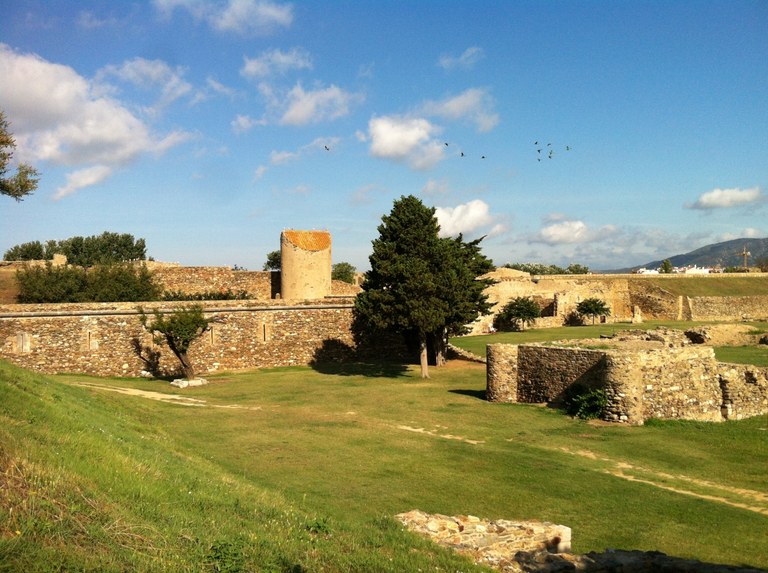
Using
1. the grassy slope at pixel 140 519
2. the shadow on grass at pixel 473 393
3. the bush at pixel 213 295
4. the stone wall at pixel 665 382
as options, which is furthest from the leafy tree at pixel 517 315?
the grassy slope at pixel 140 519

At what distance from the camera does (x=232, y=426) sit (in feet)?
53.2

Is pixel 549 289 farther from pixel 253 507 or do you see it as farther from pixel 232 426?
pixel 253 507

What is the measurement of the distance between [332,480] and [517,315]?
112 feet

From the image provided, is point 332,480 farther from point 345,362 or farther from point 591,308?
point 591,308

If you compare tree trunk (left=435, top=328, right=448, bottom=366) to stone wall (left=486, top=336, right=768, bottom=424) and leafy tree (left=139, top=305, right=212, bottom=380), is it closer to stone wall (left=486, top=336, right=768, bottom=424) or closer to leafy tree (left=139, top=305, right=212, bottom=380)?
stone wall (left=486, top=336, right=768, bottom=424)

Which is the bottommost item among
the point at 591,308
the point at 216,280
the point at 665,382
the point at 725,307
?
the point at 665,382

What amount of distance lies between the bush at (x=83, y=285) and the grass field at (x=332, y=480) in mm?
15380

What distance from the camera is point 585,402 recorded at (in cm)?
1791

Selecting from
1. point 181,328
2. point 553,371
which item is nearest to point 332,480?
point 553,371

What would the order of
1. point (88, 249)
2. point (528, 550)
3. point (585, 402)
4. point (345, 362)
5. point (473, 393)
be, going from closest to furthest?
point (528, 550)
point (585, 402)
point (473, 393)
point (345, 362)
point (88, 249)

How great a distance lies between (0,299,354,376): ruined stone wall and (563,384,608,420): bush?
17019mm

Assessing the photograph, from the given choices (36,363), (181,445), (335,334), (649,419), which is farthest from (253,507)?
(335,334)

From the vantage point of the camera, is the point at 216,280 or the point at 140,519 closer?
the point at 140,519

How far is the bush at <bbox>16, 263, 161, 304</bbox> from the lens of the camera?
110 ft
